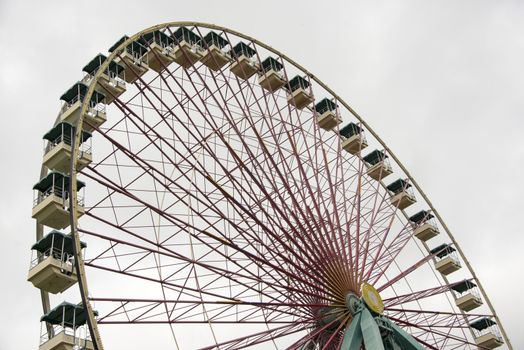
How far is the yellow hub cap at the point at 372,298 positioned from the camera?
18875mm

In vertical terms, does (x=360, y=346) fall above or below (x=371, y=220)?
below

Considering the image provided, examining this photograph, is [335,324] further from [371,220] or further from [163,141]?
[163,141]

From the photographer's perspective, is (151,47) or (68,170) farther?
(151,47)

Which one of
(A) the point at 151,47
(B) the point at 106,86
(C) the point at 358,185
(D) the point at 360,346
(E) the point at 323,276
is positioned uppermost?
(A) the point at 151,47

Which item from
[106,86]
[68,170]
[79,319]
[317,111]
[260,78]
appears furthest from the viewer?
[317,111]

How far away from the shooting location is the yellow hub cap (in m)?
18.9

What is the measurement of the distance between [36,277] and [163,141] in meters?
4.96

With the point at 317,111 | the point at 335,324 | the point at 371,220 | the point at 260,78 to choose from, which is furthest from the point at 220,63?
the point at 335,324

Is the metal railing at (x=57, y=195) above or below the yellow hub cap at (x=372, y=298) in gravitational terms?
above

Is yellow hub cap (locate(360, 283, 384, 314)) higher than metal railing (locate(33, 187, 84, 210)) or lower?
lower

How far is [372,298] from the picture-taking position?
1920 centimetres

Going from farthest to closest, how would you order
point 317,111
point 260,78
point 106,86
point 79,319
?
1. point 317,111
2. point 260,78
3. point 106,86
4. point 79,319

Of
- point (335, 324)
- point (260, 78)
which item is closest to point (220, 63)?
point (260, 78)

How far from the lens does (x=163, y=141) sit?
1888 cm
